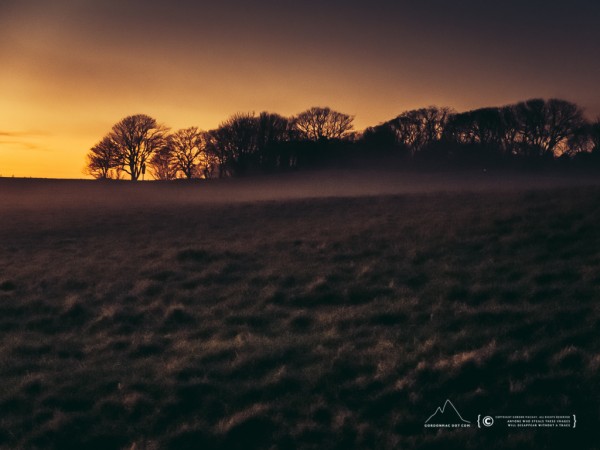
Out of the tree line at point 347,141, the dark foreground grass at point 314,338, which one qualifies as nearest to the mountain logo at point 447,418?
the dark foreground grass at point 314,338

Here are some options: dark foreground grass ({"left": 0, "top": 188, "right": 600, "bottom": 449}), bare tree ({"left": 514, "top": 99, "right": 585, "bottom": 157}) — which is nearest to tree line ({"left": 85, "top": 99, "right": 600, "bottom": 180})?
bare tree ({"left": 514, "top": 99, "right": 585, "bottom": 157})

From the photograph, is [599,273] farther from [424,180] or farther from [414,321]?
[424,180]

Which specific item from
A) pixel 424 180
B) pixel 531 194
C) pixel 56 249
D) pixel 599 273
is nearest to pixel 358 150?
pixel 424 180

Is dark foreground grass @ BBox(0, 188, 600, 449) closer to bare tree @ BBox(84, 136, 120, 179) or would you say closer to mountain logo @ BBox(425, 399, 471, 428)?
mountain logo @ BBox(425, 399, 471, 428)

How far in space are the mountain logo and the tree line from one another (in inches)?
2790

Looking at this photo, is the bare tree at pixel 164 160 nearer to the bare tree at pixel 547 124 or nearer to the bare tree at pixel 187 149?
the bare tree at pixel 187 149

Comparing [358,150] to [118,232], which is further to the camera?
[358,150]

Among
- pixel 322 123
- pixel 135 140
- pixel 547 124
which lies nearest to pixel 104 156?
pixel 135 140

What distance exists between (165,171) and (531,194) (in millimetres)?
80638

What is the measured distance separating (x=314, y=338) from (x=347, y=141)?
7681cm

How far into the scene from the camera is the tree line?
7169 centimetres

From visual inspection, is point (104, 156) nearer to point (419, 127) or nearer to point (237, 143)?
point (237, 143)

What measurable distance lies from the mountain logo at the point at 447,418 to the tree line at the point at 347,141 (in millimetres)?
70873

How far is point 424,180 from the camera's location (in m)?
55.2
